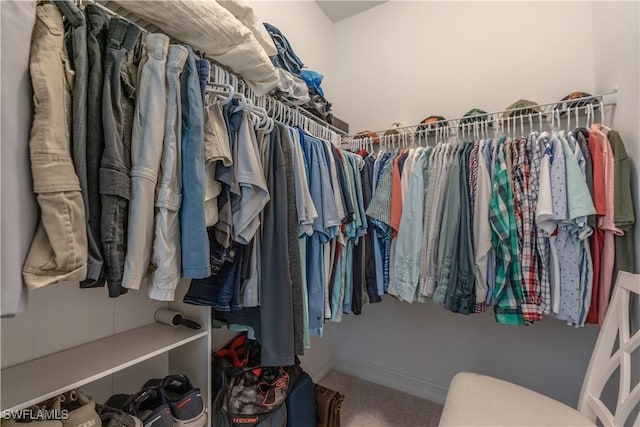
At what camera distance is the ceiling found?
2062 millimetres

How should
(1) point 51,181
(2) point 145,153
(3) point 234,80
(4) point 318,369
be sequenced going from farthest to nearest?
(4) point 318,369 → (3) point 234,80 → (2) point 145,153 → (1) point 51,181

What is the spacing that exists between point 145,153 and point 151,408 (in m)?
0.90

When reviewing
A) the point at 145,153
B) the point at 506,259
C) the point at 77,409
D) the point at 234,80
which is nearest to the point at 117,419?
the point at 77,409

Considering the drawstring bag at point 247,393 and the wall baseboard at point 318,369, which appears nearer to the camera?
the drawstring bag at point 247,393

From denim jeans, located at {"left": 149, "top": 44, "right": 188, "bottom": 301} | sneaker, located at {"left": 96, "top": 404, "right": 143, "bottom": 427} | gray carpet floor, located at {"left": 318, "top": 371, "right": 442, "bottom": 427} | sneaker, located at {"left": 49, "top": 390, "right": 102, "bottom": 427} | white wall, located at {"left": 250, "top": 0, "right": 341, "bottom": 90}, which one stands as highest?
white wall, located at {"left": 250, "top": 0, "right": 341, "bottom": 90}

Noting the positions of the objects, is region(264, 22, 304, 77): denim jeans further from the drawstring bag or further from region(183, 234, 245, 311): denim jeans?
the drawstring bag

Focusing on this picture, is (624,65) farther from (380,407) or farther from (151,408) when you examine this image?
(151,408)

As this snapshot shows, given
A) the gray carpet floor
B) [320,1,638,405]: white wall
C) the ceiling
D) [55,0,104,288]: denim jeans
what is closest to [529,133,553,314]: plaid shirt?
[320,1,638,405]: white wall

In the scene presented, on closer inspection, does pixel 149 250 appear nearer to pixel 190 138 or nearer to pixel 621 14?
pixel 190 138

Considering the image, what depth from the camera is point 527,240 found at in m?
1.11

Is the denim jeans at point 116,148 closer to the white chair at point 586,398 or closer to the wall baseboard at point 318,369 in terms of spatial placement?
the white chair at point 586,398

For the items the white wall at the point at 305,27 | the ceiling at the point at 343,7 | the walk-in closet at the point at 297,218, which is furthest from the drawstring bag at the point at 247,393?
the ceiling at the point at 343,7

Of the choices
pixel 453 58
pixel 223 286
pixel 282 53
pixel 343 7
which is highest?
pixel 343 7

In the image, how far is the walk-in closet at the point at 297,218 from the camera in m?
0.58
